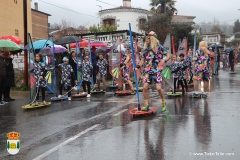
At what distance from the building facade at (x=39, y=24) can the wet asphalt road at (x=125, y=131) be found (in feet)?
98.0

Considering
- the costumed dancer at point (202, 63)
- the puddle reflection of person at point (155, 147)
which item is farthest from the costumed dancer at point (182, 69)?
the puddle reflection of person at point (155, 147)

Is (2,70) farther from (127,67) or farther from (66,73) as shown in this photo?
(127,67)

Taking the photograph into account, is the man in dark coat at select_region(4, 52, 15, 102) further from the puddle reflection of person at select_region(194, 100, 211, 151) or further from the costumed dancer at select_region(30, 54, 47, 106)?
the puddle reflection of person at select_region(194, 100, 211, 151)

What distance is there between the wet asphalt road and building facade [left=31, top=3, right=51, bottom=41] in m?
29.9

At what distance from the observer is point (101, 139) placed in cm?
655

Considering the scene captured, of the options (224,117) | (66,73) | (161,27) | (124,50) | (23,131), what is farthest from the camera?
(161,27)

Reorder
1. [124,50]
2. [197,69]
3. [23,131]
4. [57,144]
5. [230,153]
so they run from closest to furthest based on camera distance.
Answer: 1. [230,153]
2. [57,144]
3. [23,131]
4. [197,69]
5. [124,50]

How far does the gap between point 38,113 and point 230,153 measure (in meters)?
6.15

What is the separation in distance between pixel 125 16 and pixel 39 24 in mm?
10287

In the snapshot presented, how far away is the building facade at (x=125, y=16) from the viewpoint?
4181cm

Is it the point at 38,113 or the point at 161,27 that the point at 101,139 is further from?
the point at 161,27

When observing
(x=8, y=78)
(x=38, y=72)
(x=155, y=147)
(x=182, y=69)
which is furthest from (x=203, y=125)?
(x=8, y=78)

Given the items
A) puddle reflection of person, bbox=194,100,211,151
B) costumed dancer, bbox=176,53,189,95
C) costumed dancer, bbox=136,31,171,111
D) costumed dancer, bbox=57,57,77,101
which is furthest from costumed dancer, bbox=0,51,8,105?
puddle reflection of person, bbox=194,100,211,151

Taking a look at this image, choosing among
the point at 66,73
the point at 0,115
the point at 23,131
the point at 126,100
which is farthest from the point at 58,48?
the point at 23,131
